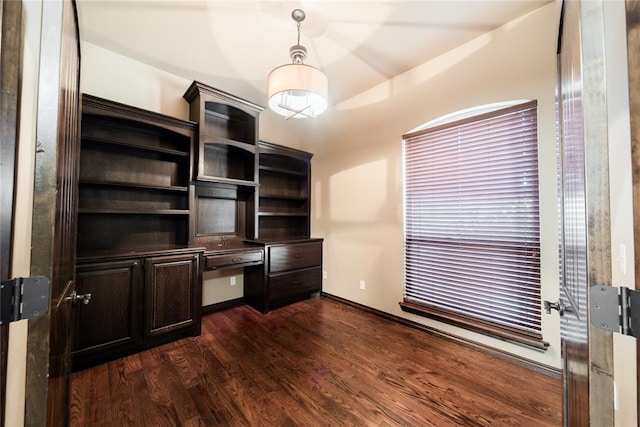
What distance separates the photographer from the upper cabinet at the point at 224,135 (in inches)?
106

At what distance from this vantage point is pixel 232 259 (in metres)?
2.80

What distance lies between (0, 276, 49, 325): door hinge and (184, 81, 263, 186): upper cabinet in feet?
7.36

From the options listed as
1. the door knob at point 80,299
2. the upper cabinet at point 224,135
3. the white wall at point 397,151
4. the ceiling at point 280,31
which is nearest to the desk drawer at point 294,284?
the white wall at point 397,151

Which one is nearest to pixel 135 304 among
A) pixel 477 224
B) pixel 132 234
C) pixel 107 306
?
pixel 107 306

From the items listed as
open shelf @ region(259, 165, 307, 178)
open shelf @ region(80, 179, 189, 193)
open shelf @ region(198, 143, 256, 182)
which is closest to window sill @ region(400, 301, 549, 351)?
open shelf @ region(259, 165, 307, 178)

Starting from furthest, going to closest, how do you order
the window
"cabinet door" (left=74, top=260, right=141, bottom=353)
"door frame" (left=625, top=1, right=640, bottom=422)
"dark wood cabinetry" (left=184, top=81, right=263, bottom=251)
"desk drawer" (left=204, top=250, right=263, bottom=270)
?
"dark wood cabinetry" (left=184, top=81, right=263, bottom=251) < "desk drawer" (left=204, top=250, right=263, bottom=270) < the window < "cabinet door" (left=74, top=260, right=141, bottom=353) < "door frame" (left=625, top=1, right=640, bottom=422)

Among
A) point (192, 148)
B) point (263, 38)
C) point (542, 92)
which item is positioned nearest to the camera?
point (542, 92)

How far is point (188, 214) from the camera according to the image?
2.68 meters

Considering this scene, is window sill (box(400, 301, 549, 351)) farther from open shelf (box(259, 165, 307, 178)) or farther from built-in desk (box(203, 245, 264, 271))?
open shelf (box(259, 165, 307, 178))

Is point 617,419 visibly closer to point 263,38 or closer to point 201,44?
point 263,38

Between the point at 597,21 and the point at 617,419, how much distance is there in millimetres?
1039

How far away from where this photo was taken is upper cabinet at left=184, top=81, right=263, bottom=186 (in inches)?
106

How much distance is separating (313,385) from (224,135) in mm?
2977

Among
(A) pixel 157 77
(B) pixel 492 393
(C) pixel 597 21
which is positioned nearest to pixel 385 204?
(B) pixel 492 393
